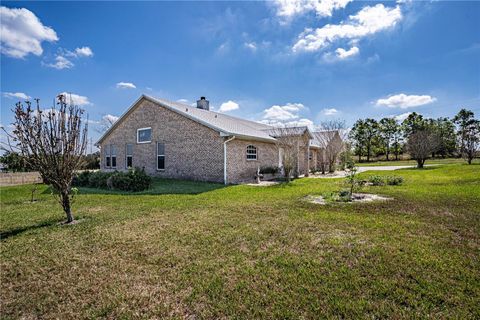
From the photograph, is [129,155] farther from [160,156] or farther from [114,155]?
[160,156]

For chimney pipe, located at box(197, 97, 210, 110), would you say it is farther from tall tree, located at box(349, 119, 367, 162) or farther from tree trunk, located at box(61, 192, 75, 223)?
tall tree, located at box(349, 119, 367, 162)

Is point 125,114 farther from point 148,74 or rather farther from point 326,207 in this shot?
point 326,207

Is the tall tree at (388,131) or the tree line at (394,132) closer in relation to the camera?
the tree line at (394,132)

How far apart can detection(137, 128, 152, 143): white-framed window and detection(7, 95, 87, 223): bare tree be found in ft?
38.9

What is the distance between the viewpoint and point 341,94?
18.4 m

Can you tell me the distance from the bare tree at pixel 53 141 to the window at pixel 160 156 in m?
10.8

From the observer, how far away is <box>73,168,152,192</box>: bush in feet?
39.8

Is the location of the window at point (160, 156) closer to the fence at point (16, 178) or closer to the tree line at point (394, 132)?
the fence at point (16, 178)

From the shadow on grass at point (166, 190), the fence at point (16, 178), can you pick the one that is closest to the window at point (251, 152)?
the shadow on grass at point (166, 190)

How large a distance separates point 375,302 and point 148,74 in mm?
16516

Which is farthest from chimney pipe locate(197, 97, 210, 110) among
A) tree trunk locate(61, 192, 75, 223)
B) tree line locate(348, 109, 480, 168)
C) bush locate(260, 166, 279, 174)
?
tree line locate(348, 109, 480, 168)

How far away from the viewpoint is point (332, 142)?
74.7ft

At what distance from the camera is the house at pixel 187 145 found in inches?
581

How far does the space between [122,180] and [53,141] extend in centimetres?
679
